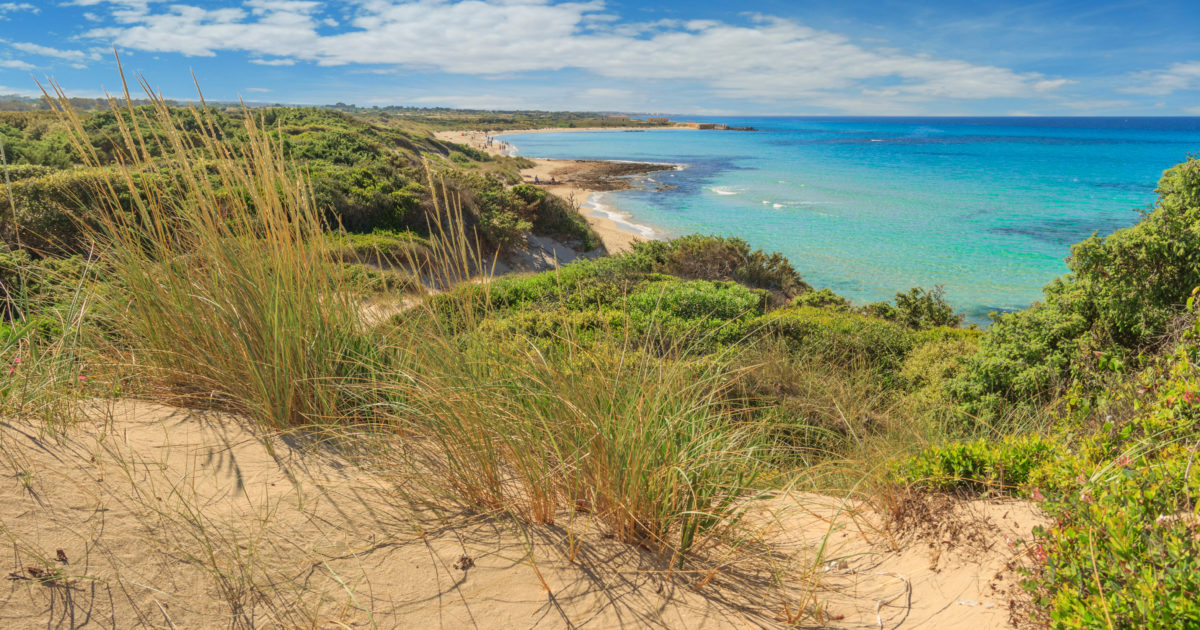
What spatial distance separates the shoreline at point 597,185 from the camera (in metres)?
25.7

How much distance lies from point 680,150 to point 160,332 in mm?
82274

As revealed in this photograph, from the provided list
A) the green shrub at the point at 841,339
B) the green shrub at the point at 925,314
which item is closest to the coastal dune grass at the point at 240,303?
the green shrub at the point at 841,339

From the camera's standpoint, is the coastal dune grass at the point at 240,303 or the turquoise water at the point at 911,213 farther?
the turquoise water at the point at 911,213

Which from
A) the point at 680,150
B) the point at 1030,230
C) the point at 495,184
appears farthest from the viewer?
the point at 680,150

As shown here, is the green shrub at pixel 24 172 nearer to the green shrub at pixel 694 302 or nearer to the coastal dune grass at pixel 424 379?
the coastal dune grass at pixel 424 379

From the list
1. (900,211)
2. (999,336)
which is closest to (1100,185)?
(900,211)

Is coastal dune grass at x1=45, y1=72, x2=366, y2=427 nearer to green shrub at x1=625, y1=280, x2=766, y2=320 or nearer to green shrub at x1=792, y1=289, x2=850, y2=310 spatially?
green shrub at x1=625, y1=280, x2=766, y2=320

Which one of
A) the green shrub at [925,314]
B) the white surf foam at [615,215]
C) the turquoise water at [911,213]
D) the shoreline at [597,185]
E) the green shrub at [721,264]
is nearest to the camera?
the green shrub at [925,314]

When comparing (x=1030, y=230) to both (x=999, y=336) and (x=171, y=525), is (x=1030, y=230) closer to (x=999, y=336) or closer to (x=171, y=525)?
(x=999, y=336)

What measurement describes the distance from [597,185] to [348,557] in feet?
140

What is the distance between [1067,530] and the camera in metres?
2.22

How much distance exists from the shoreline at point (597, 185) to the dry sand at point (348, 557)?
15.4 metres

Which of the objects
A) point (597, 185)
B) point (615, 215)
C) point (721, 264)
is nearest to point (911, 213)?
point (615, 215)

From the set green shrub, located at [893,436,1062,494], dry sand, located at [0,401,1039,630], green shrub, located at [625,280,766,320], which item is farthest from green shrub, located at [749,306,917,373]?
dry sand, located at [0,401,1039,630]
